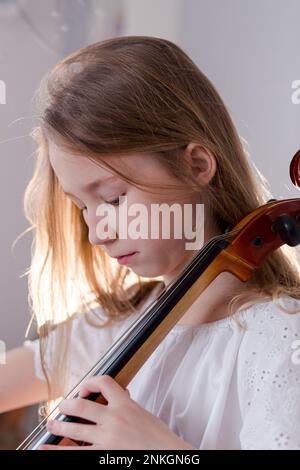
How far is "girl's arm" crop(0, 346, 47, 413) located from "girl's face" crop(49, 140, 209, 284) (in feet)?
0.94

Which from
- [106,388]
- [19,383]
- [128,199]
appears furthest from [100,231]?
[19,383]

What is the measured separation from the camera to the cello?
2.39ft

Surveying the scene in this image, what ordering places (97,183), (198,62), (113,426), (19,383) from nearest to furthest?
(113,426) → (97,183) → (19,383) → (198,62)

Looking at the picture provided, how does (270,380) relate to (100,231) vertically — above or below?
below

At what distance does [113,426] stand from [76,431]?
40 mm

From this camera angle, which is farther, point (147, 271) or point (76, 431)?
point (147, 271)

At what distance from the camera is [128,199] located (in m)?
0.81

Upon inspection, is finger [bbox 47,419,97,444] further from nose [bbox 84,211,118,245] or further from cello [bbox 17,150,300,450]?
nose [bbox 84,211,118,245]

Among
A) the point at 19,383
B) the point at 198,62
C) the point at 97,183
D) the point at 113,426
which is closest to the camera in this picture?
the point at 113,426

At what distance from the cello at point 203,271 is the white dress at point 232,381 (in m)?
0.07

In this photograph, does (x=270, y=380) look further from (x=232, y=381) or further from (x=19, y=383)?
(x=19, y=383)

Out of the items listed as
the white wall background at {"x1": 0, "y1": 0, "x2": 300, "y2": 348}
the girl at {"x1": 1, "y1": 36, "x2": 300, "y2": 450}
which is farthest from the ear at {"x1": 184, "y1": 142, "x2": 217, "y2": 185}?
the white wall background at {"x1": 0, "y1": 0, "x2": 300, "y2": 348}

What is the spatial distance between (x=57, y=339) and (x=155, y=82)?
414mm
